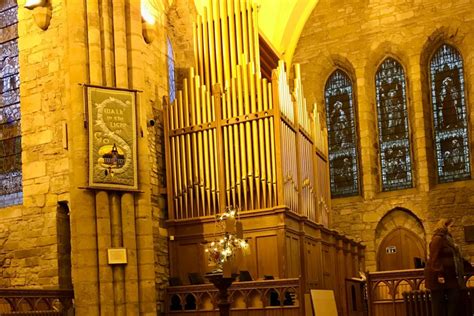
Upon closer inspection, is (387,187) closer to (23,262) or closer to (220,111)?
(220,111)

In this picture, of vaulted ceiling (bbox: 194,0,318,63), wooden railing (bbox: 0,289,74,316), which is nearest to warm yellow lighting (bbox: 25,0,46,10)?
wooden railing (bbox: 0,289,74,316)

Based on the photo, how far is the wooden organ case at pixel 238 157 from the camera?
13883 millimetres

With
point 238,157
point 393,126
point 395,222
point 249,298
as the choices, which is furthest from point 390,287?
point 393,126

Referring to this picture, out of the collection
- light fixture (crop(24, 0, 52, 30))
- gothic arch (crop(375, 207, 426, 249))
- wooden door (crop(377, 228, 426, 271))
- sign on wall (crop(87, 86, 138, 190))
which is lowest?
wooden door (crop(377, 228, 426, 271))

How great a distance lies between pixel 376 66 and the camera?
21.6 metres

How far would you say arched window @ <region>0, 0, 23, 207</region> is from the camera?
14477mm

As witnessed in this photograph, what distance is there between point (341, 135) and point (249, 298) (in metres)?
9.70

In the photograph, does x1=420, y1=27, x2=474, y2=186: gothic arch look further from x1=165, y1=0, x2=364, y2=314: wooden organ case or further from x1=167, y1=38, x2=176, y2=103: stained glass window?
x1=167, y1=38, x2=176, y2=103: stained glass window

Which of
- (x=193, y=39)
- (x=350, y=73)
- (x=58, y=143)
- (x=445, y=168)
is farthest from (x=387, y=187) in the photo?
(x=58, y=143)

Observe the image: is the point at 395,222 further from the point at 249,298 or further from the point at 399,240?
the point at 249,298

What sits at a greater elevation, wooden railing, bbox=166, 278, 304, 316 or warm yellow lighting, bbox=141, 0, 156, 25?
warm yellow lighting, bbox=141, 0, 156, 25

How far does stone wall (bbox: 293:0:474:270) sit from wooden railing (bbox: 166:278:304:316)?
7898 millimetres

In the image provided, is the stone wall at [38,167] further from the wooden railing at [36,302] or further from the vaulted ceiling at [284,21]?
the vaulted ceiling at [284,21]

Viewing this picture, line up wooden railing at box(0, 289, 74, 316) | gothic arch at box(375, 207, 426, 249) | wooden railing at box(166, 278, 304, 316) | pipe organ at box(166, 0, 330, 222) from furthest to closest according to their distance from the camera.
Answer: gothic arch at box(375, 207, 426, 249), pipe organ at box(166, 0, 330, 222), wooden railing at box(166, 278, 304, 316), wooden railing at box(0, 289, 74, 316)
